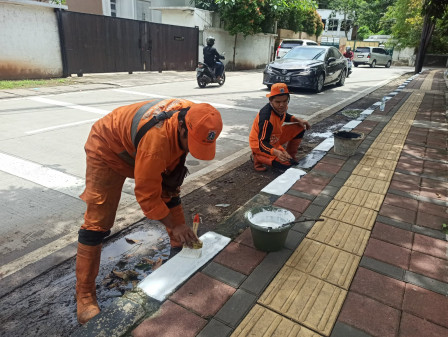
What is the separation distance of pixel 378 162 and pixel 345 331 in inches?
125

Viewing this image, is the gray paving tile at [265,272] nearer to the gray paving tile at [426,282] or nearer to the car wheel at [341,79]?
the gray paving tile at [426,282]

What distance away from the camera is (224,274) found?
90.0 inches

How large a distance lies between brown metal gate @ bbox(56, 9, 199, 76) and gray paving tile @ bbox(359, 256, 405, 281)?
12639 mm

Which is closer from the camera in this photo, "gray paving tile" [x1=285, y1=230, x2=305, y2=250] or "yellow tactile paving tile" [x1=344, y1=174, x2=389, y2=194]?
"gray paving tile" [x1=285, y1=230, x2=305, y2=250]

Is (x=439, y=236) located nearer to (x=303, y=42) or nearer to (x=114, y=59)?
(x=114, y=59)

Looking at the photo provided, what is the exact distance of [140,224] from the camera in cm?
318

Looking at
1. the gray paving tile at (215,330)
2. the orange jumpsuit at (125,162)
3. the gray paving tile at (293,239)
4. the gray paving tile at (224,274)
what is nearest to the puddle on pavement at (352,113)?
the gray paving tile at (293,239)

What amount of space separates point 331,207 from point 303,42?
18.0 meters

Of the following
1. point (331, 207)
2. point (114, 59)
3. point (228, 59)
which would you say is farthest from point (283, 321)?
point (228, 59)

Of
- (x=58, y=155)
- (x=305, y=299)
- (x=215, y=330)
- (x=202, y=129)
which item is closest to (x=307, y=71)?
(x=58, y=155)

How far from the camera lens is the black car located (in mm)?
10844

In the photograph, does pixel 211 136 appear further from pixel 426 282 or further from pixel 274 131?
pixel 274 131

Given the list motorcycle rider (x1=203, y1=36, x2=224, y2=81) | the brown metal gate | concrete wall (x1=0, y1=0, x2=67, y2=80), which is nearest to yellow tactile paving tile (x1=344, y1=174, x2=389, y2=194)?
motorcycle rider (x1=203, y1=36, x2=224, y2=81)

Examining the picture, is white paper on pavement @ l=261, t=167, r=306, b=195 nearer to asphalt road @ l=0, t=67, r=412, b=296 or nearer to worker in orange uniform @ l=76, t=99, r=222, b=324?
asphalt road @ l=0, t=67, r=412, b=296
